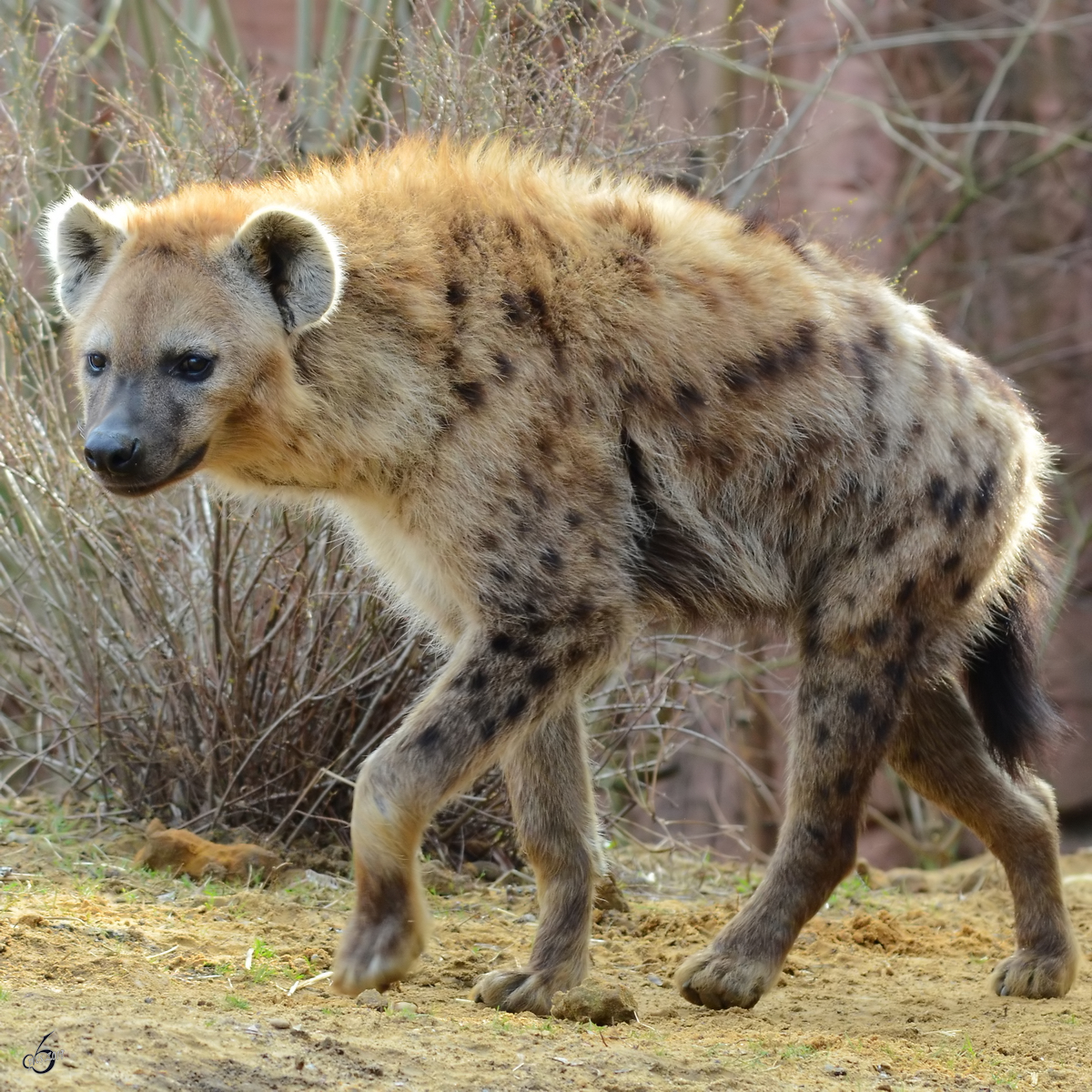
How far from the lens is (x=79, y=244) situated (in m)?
3.07

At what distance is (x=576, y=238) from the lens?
321cm

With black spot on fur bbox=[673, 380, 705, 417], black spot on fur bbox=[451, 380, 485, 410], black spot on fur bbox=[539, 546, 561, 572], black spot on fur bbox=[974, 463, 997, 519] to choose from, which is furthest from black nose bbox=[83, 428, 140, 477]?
black spot on fur bbox=[974, 463, 997, 519]

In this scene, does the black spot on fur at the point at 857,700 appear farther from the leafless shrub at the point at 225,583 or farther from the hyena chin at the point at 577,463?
the leafless shrub at the point at 225,583

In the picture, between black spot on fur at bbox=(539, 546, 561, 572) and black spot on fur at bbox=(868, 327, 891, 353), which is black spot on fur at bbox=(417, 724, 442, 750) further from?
black spot on fur at bbox=(868, 327, 891, 353)

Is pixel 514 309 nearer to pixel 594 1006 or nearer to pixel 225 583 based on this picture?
pixel 225 583

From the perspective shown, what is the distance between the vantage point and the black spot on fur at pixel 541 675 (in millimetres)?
2906

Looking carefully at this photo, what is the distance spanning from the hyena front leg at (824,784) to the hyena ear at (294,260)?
1260 millimetres

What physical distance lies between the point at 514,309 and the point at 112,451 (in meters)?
0.84

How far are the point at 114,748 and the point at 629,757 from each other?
1.38 meters

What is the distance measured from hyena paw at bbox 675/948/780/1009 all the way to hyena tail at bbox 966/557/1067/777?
0.81 m

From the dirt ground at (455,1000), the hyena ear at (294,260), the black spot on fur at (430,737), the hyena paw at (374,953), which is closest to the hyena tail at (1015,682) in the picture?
the dirt ground at (455,1000)

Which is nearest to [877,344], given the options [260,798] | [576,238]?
[576,238]

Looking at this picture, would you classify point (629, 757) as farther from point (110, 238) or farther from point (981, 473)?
point (110, 238)

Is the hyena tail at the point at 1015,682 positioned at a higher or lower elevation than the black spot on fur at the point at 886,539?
lower
